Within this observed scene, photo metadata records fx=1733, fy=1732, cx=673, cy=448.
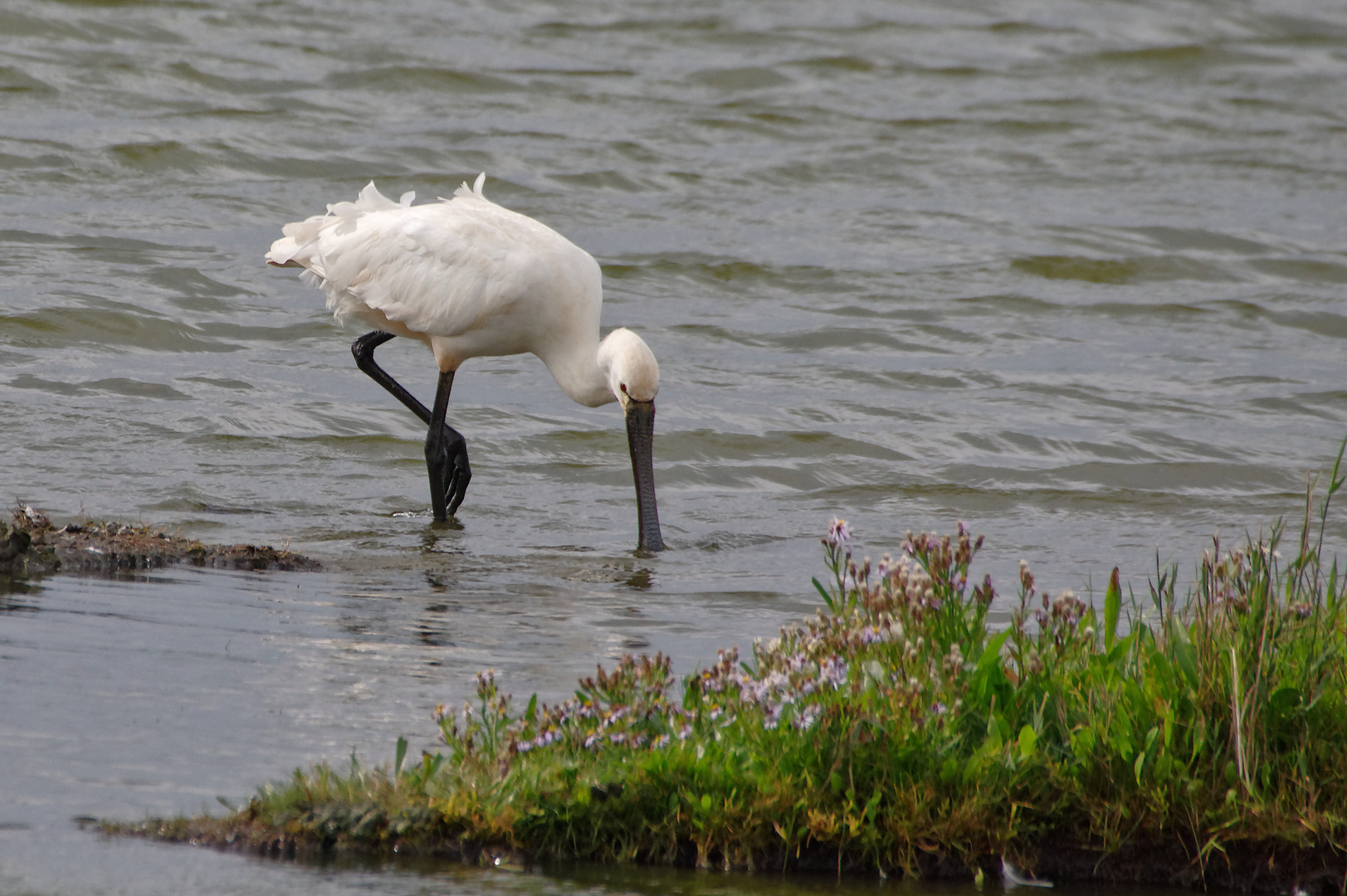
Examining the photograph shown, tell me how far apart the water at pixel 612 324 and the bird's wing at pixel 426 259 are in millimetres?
1055

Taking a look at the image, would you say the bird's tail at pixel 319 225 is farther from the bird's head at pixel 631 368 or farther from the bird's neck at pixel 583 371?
the bird's head at pixel 631 368

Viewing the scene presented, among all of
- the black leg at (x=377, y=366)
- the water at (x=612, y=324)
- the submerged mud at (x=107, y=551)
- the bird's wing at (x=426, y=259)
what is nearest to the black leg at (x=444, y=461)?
the water at (x=612, y=324)

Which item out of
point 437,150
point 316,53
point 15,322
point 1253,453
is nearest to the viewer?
point 1253,453

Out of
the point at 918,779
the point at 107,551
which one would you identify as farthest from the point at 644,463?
the point at 918,779

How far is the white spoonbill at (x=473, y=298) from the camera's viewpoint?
8.55 m

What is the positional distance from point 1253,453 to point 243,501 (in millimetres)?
6389

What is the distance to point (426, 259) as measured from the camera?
8.96m

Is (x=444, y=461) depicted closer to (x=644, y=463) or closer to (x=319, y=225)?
(x=644, y=463)

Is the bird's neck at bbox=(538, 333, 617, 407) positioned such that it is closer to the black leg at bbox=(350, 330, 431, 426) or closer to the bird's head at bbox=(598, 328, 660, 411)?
the bird's head at bbox=(598, 328, 660, 411)

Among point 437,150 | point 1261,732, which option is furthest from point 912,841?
point 437,150

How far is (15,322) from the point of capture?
490 inches

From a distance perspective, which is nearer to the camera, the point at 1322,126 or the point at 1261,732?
the point at 1261,732

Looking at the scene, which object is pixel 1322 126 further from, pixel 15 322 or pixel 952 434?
pixel 15 322

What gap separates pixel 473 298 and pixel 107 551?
3.09 metres
